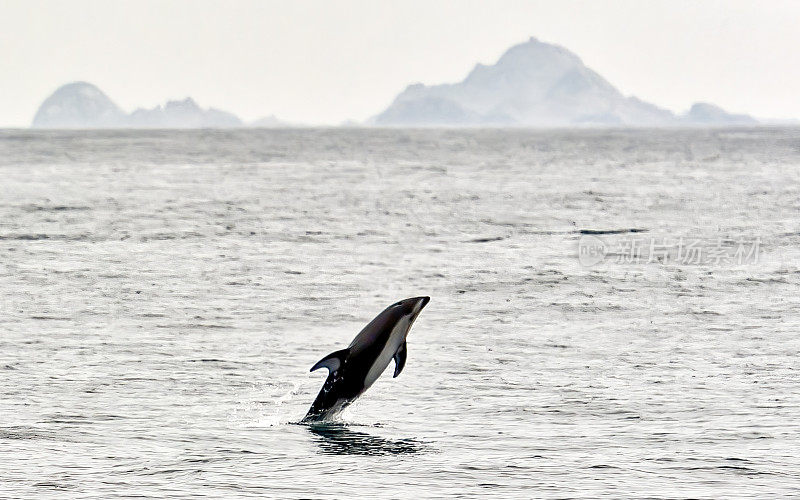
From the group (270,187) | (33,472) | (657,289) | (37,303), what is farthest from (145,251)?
(270,187)

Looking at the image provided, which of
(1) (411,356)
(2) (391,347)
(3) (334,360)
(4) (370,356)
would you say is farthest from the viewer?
(1) (411,356)

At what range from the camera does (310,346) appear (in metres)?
20.0

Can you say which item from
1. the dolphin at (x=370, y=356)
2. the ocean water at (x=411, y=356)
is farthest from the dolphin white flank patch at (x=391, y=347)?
the ocean water at (x=411, y=356)

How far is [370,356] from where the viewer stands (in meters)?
14.7

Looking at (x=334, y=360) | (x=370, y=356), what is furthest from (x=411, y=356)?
(x=334, y=360)

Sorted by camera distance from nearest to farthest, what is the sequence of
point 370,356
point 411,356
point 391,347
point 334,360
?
point 334,360 → point 370,356 → point 391,347 → point 411,356

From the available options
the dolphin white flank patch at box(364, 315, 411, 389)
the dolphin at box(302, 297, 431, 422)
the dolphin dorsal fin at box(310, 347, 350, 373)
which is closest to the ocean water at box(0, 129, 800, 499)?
the dolphin at box(302, 297, 431, 422)

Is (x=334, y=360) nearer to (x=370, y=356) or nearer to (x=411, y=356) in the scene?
(x=370, y=356)

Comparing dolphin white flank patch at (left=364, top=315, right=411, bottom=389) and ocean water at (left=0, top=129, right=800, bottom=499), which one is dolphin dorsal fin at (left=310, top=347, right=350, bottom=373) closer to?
dolphin white flank patch at (left=364, top=315, right=411, bottom=389)

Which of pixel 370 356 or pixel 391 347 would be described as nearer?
pixel 370 356

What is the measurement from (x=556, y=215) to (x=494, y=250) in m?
12.8

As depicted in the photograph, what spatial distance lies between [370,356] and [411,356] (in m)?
4.59

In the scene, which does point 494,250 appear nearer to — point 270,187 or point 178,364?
point 178,364

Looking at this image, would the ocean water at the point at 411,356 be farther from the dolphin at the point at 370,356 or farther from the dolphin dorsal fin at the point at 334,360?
the dolphin dorsal fin at the point at 334,360
